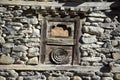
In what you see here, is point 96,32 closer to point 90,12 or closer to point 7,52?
point 90,12

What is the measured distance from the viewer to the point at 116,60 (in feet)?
19.6

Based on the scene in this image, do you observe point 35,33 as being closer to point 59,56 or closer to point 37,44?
point 37,44

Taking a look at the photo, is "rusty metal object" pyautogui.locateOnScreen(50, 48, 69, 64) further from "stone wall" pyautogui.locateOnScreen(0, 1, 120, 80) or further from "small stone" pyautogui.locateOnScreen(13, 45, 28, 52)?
"small stone" pyautogui.locateOnScreen(13, 45, 28, 52)

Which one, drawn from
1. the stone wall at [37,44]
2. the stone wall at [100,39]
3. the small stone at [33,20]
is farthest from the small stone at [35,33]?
the stone wall at [100,39]

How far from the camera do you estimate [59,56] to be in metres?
5.97

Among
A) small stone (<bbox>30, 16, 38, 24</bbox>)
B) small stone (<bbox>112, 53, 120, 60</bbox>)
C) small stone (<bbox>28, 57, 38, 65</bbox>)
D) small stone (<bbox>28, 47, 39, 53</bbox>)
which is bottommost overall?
small stone (<bbox>28, 57, 38, 65</bbox>)

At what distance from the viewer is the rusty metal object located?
5.96 metres

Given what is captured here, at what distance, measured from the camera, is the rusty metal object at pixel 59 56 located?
5.96 meters

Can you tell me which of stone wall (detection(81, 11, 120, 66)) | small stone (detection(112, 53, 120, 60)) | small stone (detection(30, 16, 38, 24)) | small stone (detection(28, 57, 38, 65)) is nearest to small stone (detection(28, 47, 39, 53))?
small stone (detection(28, 57, 38, 65))

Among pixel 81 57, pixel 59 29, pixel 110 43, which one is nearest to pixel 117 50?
pixel 110 43

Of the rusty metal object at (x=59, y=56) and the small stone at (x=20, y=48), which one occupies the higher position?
the small stone at (x=20, y=48)

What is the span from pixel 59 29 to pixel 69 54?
457 mm

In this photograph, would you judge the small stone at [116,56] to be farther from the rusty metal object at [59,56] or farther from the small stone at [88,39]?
the rusty metal object at [59,56]

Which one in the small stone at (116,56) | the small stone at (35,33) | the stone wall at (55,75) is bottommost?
the stone wall at (55,75)
